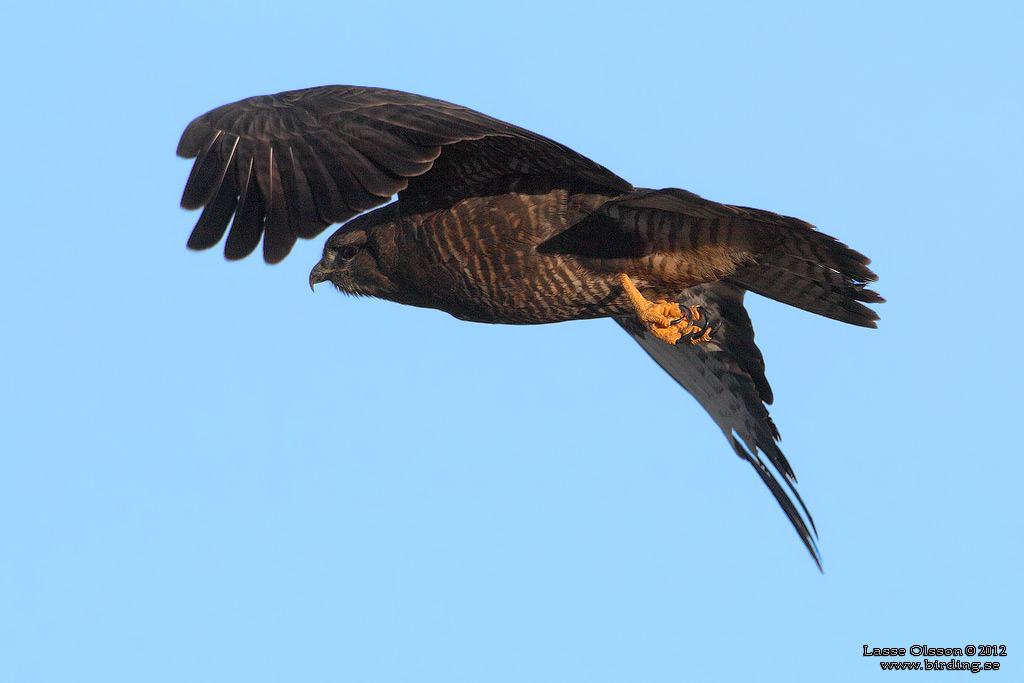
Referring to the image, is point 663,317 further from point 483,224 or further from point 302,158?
point 302,158

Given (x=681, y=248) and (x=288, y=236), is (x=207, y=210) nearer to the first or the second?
(x=288, y=236)

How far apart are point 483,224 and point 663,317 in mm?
1226

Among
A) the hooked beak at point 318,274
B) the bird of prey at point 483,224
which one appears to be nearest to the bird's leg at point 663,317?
the bird of prey at point 483,224

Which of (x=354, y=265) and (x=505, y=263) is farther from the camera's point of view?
(x=354, y=265)

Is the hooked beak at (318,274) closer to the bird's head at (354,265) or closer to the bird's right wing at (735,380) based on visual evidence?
the bird's head at (354,265)

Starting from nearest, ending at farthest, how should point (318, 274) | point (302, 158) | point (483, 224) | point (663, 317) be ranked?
point (302, 158) < point (483, 224) < point (663, 317) < point (318, 274)

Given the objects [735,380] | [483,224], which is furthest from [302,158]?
[735,380]

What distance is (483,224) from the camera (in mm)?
6812

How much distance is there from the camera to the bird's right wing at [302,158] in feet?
18.6

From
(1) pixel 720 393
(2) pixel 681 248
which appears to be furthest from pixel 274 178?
(1) pixel 720 393

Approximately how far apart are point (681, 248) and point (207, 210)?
2.69m

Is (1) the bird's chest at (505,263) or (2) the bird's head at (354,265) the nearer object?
(1) the bird's chest at (505,263)

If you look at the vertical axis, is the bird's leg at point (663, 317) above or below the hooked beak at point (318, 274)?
below

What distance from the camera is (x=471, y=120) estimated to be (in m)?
5.75
